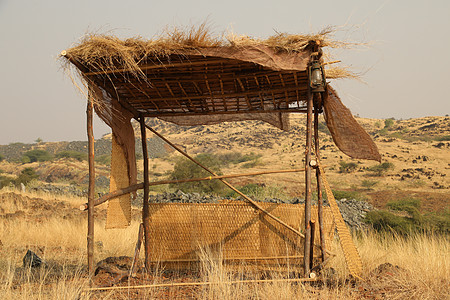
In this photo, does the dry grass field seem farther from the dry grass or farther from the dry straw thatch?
the dry straw thatch

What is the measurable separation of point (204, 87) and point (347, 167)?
23.5 metres

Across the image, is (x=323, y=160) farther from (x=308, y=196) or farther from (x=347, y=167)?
(x=308, y=196)

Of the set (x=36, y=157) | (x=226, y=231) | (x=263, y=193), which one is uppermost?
(x=36, y=157)

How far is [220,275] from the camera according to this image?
4.30 metres

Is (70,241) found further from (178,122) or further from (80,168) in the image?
(80,168)

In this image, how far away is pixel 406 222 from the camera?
36.9ft

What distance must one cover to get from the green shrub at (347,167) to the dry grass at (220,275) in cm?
1992

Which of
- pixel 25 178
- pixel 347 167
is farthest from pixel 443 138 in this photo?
pixel 25 178

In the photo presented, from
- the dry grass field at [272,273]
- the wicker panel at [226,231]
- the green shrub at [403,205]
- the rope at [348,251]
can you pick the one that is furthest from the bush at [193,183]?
the rope at [348,251]

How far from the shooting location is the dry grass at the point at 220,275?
411 cm

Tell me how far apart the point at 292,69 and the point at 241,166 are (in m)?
26.4

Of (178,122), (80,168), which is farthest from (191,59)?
(80,168)

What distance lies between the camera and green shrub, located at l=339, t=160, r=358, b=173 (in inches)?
1049

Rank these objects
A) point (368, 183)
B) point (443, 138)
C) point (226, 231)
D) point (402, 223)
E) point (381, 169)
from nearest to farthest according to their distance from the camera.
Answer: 1. point (226, 231)
2. point (402, 223)
3. point (368, 183)
4. point (381, 169)
5. point (443, 138)
